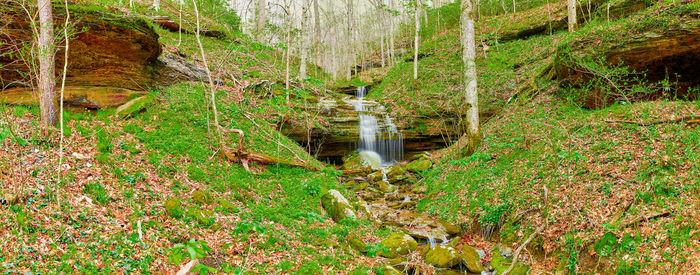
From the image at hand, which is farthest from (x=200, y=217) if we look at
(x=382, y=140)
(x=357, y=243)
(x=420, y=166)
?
(x=382, y=140)

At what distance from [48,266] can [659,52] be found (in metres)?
14.0

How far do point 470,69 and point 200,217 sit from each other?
927cm

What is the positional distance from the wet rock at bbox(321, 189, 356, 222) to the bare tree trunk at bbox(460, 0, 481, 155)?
17.9 feet

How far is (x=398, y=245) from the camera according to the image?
7062mm

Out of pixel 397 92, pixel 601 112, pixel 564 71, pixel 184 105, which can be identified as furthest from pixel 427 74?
pixel 184 105

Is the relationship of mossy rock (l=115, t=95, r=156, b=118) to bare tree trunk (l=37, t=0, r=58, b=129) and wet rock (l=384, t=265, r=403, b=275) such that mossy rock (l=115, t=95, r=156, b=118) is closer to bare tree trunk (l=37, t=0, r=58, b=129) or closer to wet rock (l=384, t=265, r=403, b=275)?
bare tree trunk (l=37, t=0, r=58, b=129)

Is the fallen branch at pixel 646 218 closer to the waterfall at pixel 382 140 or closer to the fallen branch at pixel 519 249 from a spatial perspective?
the fallen branch at pixel 519 249

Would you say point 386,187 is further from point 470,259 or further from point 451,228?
point 470,259

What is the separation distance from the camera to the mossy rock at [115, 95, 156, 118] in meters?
9.04

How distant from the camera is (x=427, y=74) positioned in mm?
21844

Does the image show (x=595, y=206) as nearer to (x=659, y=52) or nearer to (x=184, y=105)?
(x=659, y=52)

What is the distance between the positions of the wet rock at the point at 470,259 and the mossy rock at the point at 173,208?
5874 mm

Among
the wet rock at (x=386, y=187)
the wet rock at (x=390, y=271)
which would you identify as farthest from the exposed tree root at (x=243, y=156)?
the wet rock at (x=390, y=271)

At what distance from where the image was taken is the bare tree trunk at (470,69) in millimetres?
10492
